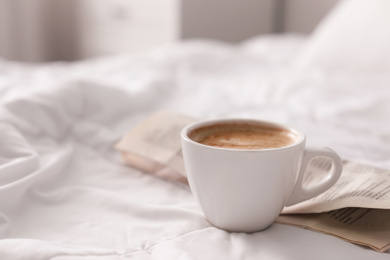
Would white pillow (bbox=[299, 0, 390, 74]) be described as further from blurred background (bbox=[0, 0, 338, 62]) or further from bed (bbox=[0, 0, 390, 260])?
blurred background (bbox=[0, 0, 338, 62])

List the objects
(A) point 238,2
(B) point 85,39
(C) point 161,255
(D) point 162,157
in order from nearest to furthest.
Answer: (C) point 161,255, (D) point 162,157, (A) point 238,2, (B) point 85,39

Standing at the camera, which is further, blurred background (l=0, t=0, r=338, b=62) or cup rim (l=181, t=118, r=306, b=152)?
blurred background (l=0, t=0, r=338, b=62)

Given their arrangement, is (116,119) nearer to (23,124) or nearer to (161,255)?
(23,124)

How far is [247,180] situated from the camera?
471mm

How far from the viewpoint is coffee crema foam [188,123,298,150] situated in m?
0.52

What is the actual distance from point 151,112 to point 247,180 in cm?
48

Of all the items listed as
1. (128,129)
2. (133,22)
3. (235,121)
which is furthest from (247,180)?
(133,22)

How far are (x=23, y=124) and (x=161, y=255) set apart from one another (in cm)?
35

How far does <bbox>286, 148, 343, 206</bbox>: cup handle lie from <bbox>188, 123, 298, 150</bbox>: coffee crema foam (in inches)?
0.9

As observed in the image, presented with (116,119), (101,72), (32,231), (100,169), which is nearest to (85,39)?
(101,72)

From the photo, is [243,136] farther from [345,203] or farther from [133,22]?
[133,22]

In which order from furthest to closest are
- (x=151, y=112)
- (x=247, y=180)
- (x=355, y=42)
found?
(x=355, y=42) → (x=151, y=112) → (x=247, y=180)

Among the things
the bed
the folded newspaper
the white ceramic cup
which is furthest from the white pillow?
the white ceramic cup

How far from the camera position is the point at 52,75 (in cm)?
120
